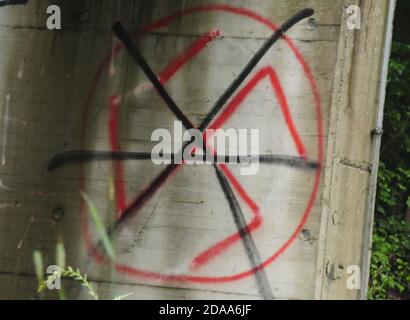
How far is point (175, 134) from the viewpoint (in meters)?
4.74

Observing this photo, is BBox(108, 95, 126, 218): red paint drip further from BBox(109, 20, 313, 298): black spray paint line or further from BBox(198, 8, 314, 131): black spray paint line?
BBox(198, 8, 314, 131): black spray paint line

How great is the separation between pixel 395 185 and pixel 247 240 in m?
4.89

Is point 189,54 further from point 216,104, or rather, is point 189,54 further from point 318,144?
point 318,144

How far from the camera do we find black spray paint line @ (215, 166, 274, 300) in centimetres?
461

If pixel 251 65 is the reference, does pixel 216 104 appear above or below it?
below

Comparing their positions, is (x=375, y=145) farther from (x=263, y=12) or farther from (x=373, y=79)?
(x=263, y=12)

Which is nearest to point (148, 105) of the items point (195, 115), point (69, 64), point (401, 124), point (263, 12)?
point (195, 115)

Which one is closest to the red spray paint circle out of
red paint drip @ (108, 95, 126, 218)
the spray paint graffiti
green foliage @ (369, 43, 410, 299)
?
the spray paint graffiti

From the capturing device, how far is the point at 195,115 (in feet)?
15.5

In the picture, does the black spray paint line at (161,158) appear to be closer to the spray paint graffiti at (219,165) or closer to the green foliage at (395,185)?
the spray paint graffiti at (219,165)

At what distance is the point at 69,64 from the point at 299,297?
2138 mm

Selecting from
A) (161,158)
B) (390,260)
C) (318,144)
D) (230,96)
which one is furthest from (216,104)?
(390,260)

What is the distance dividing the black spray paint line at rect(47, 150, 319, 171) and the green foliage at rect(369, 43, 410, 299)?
13.8ft
